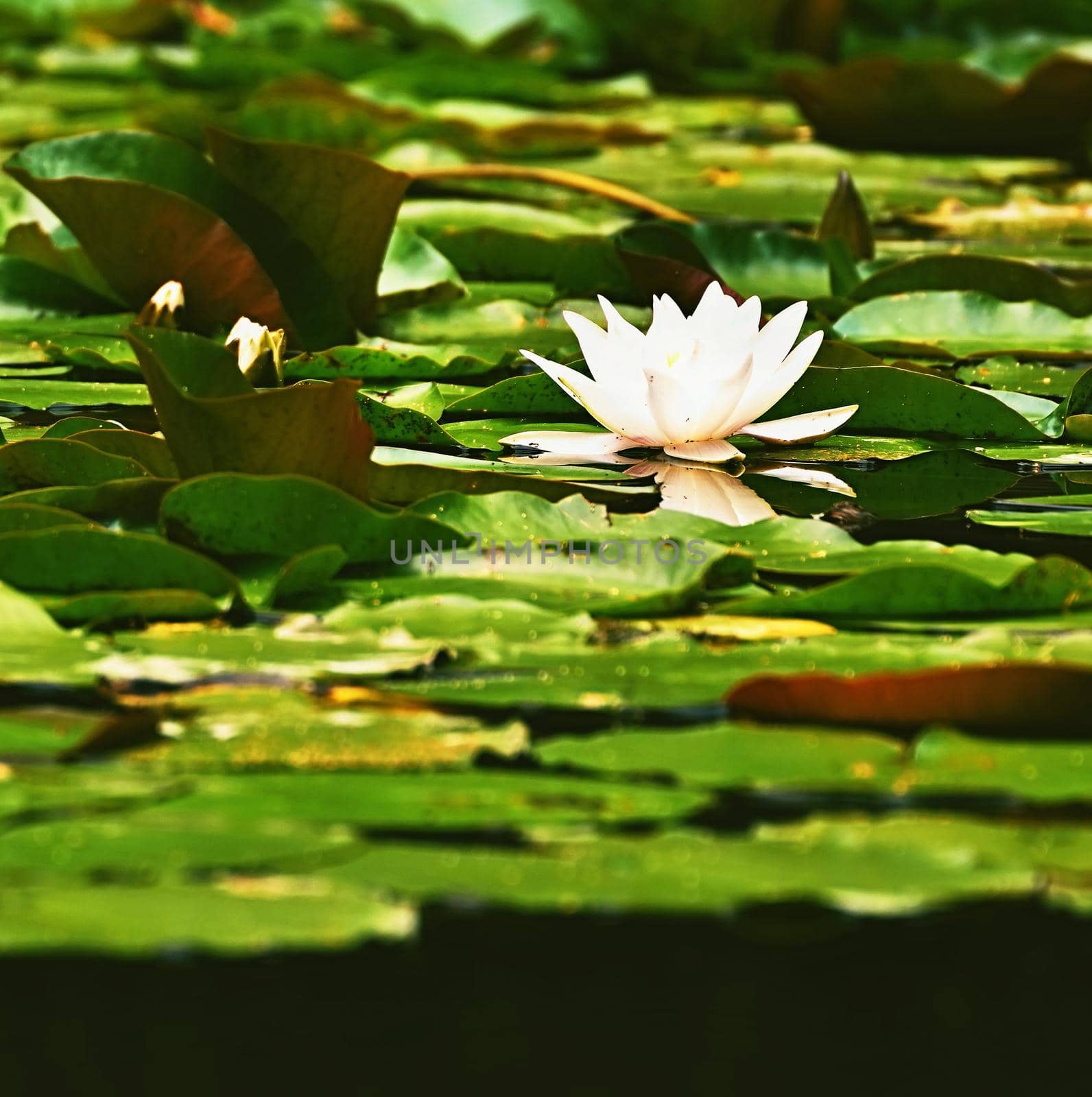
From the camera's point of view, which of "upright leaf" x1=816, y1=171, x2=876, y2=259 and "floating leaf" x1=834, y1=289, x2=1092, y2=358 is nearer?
"floating leaf" x1=834, y1=289, x2=1092, y2=358

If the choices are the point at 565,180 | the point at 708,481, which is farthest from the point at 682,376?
the point at 565,180

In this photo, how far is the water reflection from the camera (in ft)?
5.38

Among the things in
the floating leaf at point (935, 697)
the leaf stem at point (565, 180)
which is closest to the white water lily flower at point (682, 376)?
the floating leaf at point (935, 697)

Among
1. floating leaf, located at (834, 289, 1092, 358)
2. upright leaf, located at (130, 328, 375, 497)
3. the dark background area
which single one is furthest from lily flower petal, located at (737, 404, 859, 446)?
the dark background area

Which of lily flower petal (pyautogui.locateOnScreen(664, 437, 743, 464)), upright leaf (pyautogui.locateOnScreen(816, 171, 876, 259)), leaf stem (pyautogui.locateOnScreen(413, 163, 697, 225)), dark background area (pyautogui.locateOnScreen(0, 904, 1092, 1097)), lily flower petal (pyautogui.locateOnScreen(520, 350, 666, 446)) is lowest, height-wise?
dark background area (pyautogui.locateOnScreen(0, 904, 1092, 1097))

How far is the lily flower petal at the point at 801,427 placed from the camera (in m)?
1.91

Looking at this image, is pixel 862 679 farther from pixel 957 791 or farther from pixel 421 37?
pixel 421 37

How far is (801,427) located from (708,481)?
0.66 ft

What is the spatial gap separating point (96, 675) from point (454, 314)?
4.75 feet

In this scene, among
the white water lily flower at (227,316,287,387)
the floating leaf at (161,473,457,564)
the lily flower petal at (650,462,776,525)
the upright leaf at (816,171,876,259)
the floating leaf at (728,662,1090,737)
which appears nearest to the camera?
the floating leaf at (728,662,1090,737)

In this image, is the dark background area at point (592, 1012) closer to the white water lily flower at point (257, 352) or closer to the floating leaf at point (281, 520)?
the floating leaf at point (281, 520)

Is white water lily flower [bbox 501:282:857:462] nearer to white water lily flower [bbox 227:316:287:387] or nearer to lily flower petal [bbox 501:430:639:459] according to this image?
lily flower petal [bbox 501:430:639:459]

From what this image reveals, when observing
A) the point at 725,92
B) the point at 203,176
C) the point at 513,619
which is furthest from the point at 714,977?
the point at 725,92

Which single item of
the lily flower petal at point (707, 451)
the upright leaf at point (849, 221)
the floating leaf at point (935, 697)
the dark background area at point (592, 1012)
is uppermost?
the upright leaf at point (849, 221)
